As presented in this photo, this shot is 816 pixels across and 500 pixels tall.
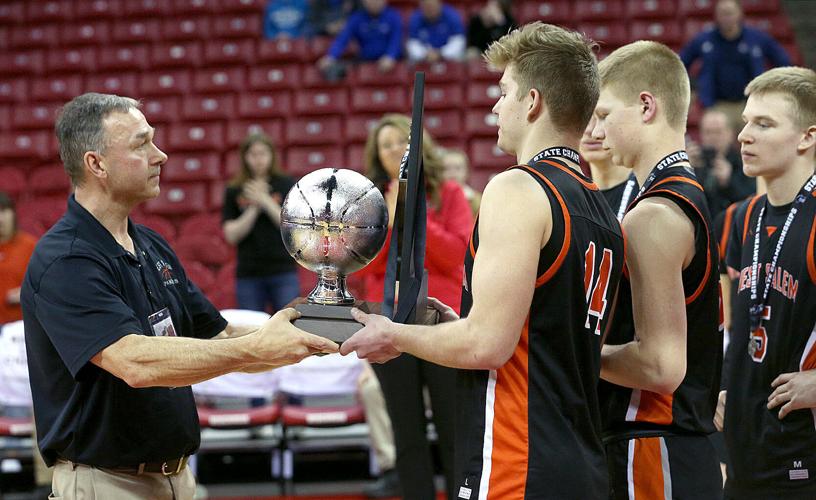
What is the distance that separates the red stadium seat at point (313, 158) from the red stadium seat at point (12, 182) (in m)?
2.93

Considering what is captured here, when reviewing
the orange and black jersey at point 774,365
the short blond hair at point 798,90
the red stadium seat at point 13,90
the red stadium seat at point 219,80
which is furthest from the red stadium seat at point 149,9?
the orange and black jersey at point 774,365

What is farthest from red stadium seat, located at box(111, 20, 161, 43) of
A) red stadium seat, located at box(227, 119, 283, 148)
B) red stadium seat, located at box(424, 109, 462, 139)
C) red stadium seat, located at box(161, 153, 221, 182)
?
red stadium seat, located at box(424, 109, 462, 139)

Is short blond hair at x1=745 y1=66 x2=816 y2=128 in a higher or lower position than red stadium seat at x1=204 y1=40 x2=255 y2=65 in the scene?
lower

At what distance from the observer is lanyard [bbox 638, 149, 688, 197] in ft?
9.03

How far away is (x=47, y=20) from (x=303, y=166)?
199 inches

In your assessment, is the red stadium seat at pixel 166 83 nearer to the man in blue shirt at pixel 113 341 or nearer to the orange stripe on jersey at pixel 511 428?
the man in blue shirt at pixel 113 341

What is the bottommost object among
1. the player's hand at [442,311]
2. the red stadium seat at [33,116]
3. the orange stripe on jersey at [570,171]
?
the player's hand at [442,311]

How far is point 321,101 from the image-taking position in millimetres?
10781

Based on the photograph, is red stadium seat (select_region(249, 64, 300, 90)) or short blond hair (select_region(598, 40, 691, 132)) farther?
red stadium seat (select_region(249, 64, 300, 90))

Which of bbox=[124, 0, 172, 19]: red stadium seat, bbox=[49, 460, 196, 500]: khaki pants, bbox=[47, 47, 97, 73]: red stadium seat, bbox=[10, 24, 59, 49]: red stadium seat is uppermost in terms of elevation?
bbox=[124, 0, 172, 19]: red stadium seat

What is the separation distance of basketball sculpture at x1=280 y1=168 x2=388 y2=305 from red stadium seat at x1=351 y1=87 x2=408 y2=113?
7.87 metres

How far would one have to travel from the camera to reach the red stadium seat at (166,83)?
11289mm

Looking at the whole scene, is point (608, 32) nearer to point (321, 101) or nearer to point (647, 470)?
point (321, 101)

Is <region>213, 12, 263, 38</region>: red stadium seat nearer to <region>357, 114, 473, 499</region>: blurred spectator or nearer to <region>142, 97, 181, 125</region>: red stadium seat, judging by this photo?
<region>142, 97, 181, 125</region>: red stadium seat
